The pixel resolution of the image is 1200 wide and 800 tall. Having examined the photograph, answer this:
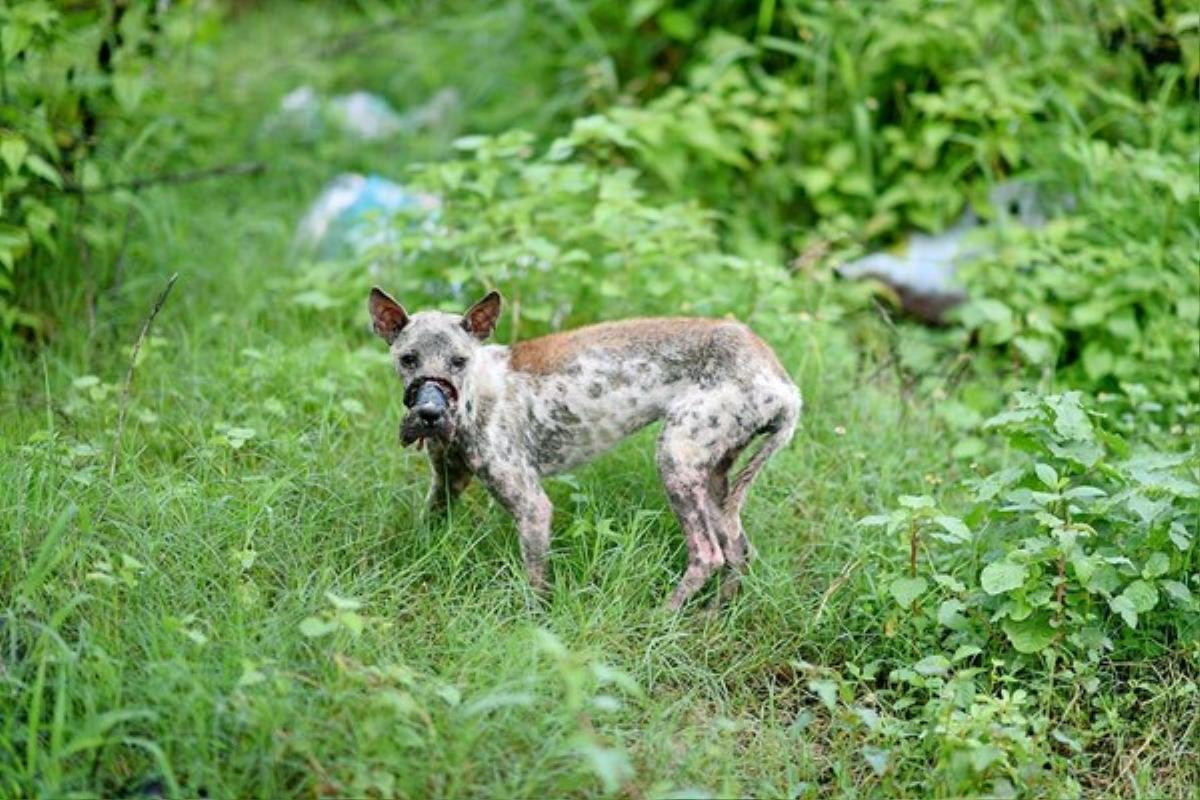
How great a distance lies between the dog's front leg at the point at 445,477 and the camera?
256 inches

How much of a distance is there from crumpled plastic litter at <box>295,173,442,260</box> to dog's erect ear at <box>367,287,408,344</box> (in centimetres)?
208

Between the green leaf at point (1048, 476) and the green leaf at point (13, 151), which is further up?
→ the green leaf at point (13, 151)

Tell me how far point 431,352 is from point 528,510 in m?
0.75

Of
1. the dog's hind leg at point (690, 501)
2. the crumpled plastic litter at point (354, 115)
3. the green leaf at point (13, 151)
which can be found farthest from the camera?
the crumpled plastic litter at point (354, 115)

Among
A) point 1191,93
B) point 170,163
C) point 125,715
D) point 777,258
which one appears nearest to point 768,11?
point 777,258

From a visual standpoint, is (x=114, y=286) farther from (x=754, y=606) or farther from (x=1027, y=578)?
(x=1027, y=578)

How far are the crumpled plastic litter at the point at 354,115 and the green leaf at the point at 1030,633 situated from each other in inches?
251

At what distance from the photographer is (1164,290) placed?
27.1ft

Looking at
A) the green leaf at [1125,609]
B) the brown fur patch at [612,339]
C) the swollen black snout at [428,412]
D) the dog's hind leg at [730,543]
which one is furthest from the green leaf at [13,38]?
the green leaf at [1125,609]

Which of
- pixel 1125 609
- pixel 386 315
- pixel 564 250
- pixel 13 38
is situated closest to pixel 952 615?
pixel 1125 609

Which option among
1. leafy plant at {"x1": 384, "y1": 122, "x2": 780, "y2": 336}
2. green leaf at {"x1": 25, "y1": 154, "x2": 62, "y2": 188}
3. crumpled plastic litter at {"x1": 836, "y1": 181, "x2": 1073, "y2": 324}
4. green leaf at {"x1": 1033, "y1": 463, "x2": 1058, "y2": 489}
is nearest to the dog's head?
leafy plant at {"x1": 384, "y1": 122, "x2": 780, "y2": 336}

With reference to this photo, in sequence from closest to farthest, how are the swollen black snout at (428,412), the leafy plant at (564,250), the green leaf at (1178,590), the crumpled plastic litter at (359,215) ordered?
the swollen black snout at (428,412)
the green leaf at (1178,590)
the leafy plant at (564,250)
the crumpled plastic litter at (359,215)

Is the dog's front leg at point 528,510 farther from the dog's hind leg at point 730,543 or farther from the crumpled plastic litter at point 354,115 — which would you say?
the crumpled plastic litter at point 354,115

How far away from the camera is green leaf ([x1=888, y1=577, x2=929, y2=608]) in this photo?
20.0 ft
